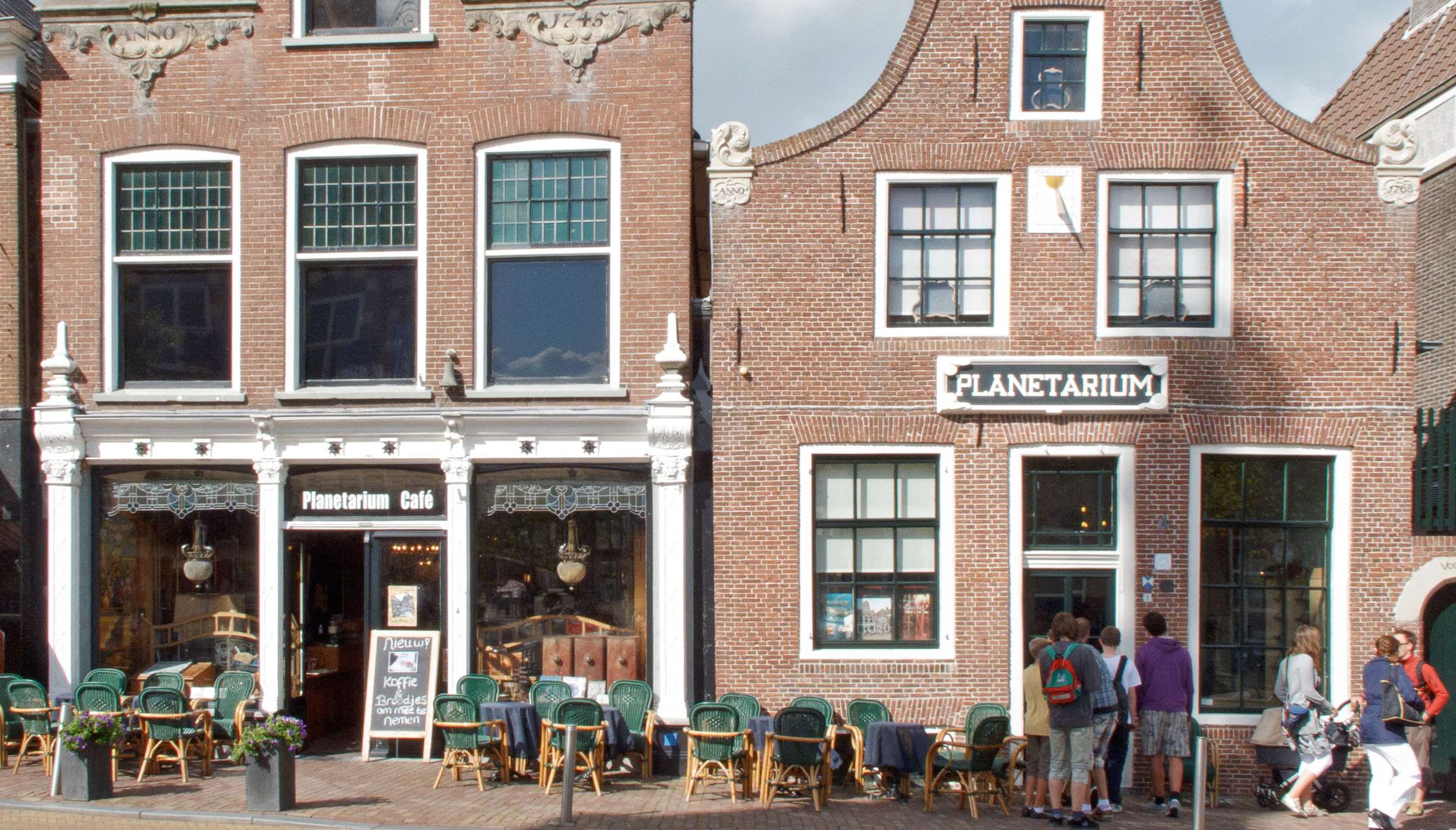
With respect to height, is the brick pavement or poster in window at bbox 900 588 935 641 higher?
poster in window at bbox 900 588 935 641

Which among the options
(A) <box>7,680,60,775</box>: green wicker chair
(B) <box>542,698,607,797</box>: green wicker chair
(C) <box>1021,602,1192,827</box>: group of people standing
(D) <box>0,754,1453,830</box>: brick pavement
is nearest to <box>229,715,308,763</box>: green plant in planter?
(D) <box>0,754,1453,830</box>: brick pavement

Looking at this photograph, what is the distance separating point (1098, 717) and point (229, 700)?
875 cm

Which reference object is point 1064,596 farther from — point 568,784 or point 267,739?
point 267,739

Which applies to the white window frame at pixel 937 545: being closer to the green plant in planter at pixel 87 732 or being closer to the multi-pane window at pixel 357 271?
the multi-pane window at pixel 357 271

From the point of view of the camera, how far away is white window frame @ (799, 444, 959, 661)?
39.4 feet

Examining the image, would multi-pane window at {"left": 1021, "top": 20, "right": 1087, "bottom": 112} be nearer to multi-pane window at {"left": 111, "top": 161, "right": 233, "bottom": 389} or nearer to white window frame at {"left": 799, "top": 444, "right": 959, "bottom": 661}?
white window frame at {"left": 799, "top": 444, "right": 959, "bottom": 661}

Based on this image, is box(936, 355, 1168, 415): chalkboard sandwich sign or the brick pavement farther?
box(936, 355, 1168, 415): chalkboard sandwich sign

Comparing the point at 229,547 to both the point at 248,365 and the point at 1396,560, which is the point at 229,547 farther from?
the point at 1396,560

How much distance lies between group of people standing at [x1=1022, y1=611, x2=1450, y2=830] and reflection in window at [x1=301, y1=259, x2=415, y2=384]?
735 cm

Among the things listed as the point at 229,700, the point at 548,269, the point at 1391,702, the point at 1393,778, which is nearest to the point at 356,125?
the point at 548,269

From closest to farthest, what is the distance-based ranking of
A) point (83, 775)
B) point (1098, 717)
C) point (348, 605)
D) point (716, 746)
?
point (83, 775) → point (1098, 717) → point (716, 746) → point (348, 605)

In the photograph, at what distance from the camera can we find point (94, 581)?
1275 cm

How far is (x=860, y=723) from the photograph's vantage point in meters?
Result: 11.5

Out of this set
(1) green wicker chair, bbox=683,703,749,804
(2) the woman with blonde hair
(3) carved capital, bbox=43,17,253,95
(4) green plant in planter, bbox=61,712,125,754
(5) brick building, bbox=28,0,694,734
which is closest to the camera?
(4) green plant in planter, bbox=61,712,125,754
